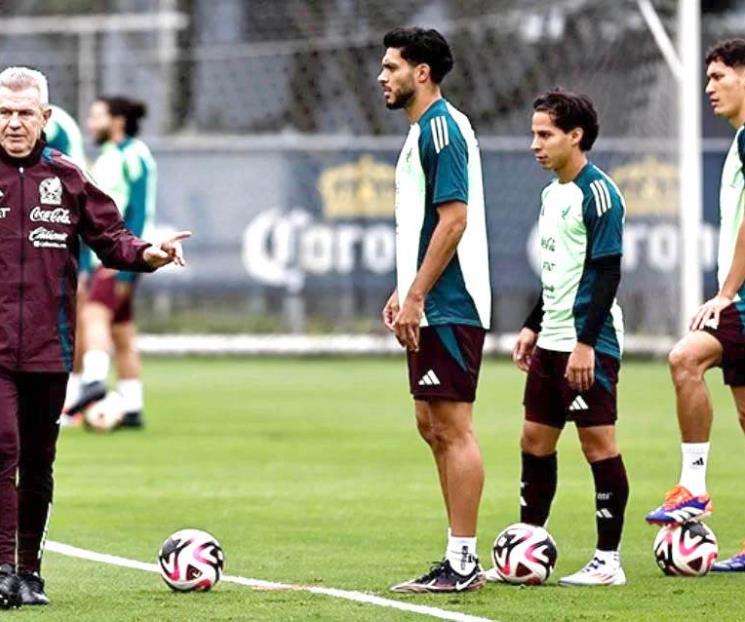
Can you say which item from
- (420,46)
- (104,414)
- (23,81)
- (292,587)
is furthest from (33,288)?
(104,414)

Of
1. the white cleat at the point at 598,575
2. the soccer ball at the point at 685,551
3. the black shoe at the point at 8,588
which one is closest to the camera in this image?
the black shoe at the point at 8,588

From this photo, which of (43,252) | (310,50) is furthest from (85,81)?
(43,252)

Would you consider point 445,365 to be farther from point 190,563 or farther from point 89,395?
point 89,395

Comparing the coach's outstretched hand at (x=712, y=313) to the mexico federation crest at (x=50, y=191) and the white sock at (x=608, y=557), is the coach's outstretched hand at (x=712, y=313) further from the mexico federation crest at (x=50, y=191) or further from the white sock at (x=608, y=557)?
the mexico federation crest at (x=50, y=191)

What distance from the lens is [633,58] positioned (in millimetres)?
25750

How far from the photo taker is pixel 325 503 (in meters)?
12.1

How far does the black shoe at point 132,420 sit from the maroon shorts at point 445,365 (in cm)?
839

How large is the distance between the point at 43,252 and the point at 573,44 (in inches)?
739

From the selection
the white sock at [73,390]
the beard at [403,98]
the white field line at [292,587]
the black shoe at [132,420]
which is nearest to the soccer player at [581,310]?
the beard at [403,98]

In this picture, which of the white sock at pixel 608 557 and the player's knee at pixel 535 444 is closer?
the white sock at pixel 608 557

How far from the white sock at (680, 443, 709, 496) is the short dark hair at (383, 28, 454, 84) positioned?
2171 mm

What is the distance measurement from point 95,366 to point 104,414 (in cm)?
40

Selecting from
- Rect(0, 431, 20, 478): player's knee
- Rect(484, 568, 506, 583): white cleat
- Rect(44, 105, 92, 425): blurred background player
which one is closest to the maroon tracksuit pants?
Rect(0, 431, 20, 478): player's knee

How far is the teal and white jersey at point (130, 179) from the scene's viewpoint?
16.8m
